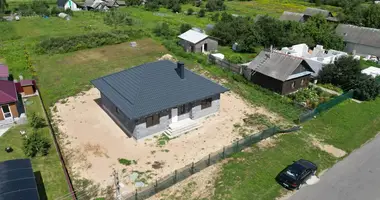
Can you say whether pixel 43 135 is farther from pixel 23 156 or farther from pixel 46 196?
pixel 46 196

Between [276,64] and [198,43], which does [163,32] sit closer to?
[198,43]

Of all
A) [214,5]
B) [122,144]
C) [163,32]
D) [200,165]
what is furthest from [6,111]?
[214,5]

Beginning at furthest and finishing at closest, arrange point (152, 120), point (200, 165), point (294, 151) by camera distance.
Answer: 1. point (152, 120)
2. point (294, 151)
3. point (200, 165)

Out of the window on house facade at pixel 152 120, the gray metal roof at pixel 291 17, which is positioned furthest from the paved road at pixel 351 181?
the gray metal roof at pixel 291 17

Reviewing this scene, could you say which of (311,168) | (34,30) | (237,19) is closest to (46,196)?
(311,168)

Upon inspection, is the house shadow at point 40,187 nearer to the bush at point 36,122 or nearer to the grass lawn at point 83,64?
the bush at point 36,122

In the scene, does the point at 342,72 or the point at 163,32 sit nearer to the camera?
the point at 342,72
